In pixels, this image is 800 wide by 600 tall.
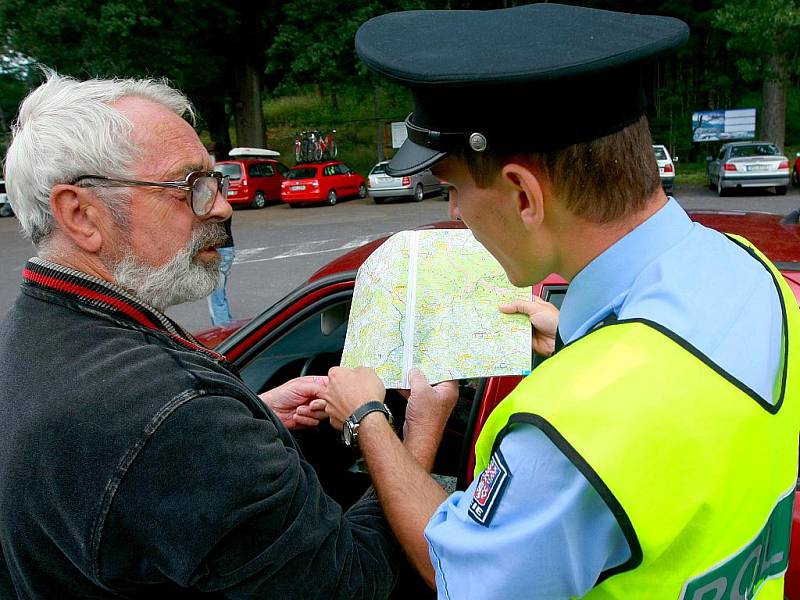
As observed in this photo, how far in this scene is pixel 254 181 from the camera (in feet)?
63.3

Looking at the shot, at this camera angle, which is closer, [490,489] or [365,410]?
[490,489]

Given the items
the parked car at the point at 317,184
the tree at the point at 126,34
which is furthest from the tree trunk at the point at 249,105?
the parked car at the point at 317,184

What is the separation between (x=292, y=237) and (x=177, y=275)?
11617 millimetres

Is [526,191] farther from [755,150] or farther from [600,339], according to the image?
[755,150]

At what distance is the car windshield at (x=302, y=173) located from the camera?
1878 centimetres

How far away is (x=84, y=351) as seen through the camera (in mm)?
1250

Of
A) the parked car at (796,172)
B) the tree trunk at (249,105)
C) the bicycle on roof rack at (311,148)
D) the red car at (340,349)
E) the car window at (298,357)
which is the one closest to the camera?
the red car at (340,349)

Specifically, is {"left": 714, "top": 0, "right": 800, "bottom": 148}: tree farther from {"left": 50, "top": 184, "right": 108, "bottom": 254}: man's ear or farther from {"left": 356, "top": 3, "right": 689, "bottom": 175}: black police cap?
{"left": 50, "top": 184, "right": 108, "bottom": 254}: man's ear

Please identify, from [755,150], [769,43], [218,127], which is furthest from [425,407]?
[218,127]

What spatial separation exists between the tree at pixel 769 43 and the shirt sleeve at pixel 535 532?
1866 cm

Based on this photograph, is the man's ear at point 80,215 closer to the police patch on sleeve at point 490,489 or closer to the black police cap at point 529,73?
the black police cap at point 529,73

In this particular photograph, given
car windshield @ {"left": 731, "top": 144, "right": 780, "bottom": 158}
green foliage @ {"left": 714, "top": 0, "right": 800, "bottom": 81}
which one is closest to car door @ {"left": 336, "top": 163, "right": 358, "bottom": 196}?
car windshield @ {"left": 731, "top": 144, "right": 780, "bottom": 158}

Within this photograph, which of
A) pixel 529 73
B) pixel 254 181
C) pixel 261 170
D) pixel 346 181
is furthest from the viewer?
pixel 261 170

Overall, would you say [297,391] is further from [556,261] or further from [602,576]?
[602,576]
